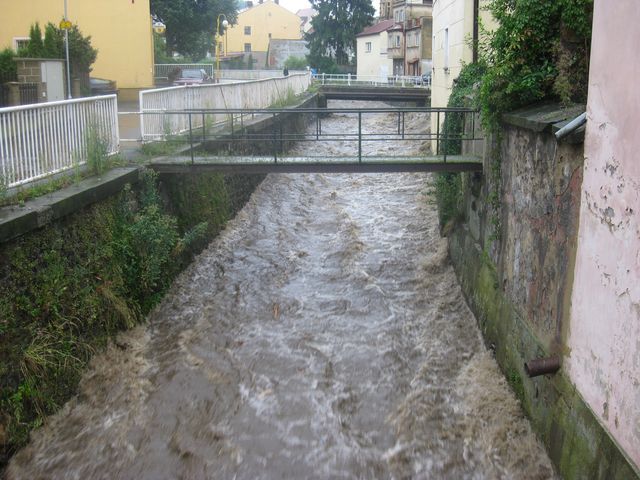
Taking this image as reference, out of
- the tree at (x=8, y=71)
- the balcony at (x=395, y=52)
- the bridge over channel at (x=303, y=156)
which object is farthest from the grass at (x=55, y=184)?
the balcony at (x=395, y=52)

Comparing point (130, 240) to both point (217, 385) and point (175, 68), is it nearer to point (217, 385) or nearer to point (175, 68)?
point (217, 385)

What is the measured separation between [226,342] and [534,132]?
15.6ft

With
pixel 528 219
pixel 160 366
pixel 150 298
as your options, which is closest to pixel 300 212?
pixel 150 298

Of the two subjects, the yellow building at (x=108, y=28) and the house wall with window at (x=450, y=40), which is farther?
the yellow building at (x=108, y=28)

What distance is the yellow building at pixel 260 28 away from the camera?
8088 centimetres

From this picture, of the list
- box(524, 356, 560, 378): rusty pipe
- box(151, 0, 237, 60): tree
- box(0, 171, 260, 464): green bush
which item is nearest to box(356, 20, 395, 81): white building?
box(151, 0, 237, 60): tree

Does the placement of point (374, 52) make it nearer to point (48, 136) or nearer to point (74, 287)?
point (48, 136)

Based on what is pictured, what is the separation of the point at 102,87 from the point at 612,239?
76.3ft

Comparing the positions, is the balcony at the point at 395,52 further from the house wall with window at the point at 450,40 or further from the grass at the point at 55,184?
the grass at the point at 55,184

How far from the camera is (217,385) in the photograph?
8281mm

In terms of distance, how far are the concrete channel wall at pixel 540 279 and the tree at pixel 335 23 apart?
49.6m

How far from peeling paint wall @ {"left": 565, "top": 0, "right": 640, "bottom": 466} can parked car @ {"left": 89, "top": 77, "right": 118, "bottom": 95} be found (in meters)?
21.2

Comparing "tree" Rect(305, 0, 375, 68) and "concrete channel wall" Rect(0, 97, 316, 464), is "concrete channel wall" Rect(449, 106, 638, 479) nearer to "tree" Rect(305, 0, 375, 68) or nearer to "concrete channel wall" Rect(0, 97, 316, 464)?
"concrete channel wall" Rect(0, 97, 316, 464)

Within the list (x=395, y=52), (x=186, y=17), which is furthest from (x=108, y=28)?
(x=395, y=52)
